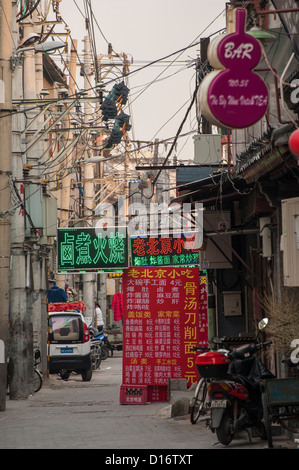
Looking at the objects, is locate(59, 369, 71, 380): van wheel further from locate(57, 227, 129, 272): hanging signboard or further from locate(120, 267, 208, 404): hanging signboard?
locate(120, 267, 208, 404): hanging signboard

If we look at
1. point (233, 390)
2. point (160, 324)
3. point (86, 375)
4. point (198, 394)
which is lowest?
point (86, 375)

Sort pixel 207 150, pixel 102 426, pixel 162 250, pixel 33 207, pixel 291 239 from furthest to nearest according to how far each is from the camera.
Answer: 1. pixel 33 207
2. pixel 162 250
3. pixel 207 150
4. pixel 102 426
5. pixel 291 239

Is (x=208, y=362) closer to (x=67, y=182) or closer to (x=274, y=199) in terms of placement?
(x=274, y=199)

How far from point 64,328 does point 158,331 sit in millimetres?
8174

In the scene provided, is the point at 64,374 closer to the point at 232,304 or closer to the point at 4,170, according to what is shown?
the point at 232,304

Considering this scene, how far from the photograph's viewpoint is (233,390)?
38.0 ft

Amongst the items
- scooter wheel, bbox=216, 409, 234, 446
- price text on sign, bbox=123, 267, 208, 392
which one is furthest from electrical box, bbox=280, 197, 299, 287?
price text on sign, bbox=123, 267, 208, 392

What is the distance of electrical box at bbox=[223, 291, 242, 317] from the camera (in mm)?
19859

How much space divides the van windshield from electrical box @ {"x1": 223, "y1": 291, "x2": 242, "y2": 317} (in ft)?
24.8

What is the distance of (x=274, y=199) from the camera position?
13.9 metres

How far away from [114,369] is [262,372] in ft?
65.8

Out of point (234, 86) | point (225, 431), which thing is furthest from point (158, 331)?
point (234, 86)

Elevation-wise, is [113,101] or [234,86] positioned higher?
[113,101]
